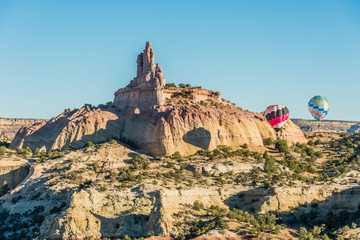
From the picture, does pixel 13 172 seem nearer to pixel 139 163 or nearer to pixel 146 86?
pixel 139 163

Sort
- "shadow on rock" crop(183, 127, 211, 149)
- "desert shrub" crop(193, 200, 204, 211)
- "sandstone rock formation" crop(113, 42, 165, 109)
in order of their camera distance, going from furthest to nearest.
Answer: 1. "sandstone rock formation" crop(113, 42, 165, 109)
2. "shadow on rock" crop(183, 127, 211, 149)
3. "desert shrub" crop(193, 200, 204, 211)

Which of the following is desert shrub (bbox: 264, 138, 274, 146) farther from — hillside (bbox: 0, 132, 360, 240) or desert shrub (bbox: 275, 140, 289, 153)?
hillside (bbox: 0, 132, 360, 240)

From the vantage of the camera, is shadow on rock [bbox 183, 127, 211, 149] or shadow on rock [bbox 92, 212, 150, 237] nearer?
shadow on rock [bbox 92, 212, 150, 237]

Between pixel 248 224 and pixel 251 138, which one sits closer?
pixel 248 224

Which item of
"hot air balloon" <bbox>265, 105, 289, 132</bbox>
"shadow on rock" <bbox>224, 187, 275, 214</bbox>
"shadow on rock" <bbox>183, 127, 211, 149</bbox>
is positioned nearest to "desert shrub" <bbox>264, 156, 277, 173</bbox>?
"shadow on rock" <bbox>224, 187, 275, 214</bbox>

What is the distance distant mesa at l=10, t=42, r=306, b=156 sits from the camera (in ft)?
262

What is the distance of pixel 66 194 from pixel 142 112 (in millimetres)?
23767

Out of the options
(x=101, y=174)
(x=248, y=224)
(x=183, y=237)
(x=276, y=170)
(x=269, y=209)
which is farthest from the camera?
(x=276, y=170)

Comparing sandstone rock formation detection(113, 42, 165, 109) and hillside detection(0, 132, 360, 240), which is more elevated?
sandstone rock formation detection(113, 42, 165, 109)

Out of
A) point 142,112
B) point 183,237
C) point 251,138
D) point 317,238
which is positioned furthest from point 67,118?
point 317,238

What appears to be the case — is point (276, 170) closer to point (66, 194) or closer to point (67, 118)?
point (66, 194)

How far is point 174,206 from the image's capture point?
6309 cm

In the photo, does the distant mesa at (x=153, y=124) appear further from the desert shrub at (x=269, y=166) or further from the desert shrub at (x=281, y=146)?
the desert shrub at (x=269, y=166)

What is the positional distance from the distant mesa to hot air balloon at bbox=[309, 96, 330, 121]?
24.1 ft
